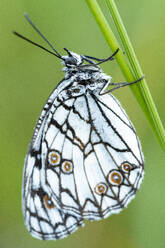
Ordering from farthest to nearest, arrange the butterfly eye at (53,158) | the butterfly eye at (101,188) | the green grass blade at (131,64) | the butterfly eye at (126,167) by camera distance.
→ the butterfly eye at (53,158), the butterfly eye at (101,188), the butterfly eye at (126,167), the green grass blade at (131,64)

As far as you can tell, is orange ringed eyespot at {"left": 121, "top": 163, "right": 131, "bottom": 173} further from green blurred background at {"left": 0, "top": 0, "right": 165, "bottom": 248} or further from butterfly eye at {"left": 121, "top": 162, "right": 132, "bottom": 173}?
green blurred background at {"left": 0, "top": 0, "right": 165, "bottom": 248}

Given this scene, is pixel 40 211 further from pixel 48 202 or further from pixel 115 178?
pixel 115 178

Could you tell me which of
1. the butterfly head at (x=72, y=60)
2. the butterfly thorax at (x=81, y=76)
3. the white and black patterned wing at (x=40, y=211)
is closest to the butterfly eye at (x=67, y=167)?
the white and black patterned wing at (x=40, y=211)

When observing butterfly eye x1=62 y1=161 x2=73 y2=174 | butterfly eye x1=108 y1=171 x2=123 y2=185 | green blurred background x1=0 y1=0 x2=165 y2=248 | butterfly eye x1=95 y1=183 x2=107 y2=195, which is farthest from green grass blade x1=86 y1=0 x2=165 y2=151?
green blurred background x1=0 y1=0 x2=165 y2=248

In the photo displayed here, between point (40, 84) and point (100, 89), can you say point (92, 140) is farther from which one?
point (40, 84)

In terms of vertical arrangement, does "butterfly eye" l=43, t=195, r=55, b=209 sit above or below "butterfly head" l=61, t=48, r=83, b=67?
below

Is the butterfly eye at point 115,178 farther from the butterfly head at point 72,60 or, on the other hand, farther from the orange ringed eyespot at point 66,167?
the butterfly head at point 72,60
